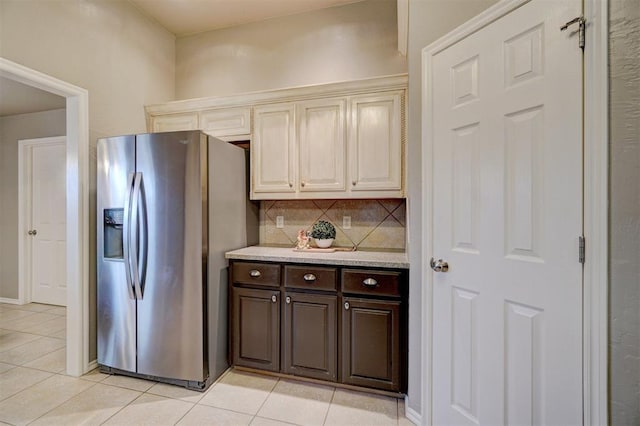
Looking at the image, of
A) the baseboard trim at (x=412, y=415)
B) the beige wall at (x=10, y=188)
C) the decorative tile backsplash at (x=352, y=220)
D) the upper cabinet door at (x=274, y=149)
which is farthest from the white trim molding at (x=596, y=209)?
the beige wall at (x=10, y=188)

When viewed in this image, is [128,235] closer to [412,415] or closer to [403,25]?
[412,415]

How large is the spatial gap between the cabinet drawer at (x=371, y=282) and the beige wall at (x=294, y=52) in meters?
1.84

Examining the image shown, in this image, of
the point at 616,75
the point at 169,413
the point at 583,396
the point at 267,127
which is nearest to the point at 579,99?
the point at 616,75

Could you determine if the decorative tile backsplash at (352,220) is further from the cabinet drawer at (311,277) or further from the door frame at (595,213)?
the door frame at (595,213)

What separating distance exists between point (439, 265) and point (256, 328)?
1.39 metres

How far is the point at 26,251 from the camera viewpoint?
402 cm

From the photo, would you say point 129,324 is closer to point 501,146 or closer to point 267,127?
point 267,127

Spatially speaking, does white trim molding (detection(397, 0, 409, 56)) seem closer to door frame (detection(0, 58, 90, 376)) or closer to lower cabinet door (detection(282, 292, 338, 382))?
lower cabinet door (detection(282, 292, 338, 382))

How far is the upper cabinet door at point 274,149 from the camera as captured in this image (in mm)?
2484

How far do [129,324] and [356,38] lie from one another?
121 inches

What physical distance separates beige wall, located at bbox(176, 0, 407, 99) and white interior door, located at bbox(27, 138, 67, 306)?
2.23m

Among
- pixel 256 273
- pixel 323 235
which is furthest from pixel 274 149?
pixel 256 273

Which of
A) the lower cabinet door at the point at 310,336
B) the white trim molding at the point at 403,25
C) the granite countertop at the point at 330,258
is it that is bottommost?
the lower cabinet door at the point at 310,336

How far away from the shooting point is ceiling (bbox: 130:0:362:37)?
2730 mm
